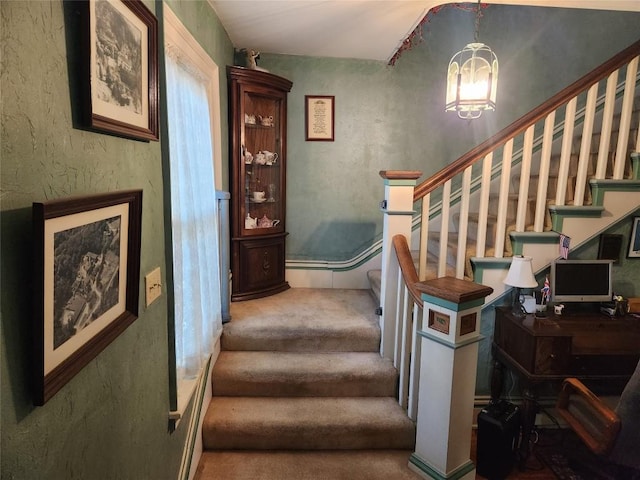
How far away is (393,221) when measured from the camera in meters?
2.59

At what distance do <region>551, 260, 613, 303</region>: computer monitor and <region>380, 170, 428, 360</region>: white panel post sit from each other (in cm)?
101

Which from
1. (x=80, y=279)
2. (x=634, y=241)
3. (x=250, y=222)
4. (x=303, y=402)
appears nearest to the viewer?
(x=80, y=279)

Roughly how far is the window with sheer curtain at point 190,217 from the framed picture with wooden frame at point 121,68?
280 mm

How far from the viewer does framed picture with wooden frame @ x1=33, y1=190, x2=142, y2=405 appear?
0.76 meters

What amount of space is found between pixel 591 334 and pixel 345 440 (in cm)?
162

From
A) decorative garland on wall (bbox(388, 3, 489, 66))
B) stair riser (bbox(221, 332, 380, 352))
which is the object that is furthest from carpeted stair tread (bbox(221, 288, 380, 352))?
decorative garland on wall (bbox(388, 3, 489, 66))

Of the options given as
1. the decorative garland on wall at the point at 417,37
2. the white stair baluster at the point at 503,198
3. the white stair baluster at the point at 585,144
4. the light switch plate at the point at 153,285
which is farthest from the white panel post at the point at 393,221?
the light switch plate at the point at 153,285

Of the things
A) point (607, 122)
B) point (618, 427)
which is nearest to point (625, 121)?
point (607, 122)

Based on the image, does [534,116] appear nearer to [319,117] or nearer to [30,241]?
[319,117]

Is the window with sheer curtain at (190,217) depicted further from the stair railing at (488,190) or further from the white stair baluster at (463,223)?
the white stair baluster at (463,223)

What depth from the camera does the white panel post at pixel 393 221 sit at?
2.52 m

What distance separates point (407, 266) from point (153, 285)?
57.7 inches

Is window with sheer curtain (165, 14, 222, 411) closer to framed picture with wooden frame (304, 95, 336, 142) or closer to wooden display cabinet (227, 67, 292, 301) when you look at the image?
wooden display cabinet (227, 67, 292, 301)

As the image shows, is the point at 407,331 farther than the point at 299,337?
No
